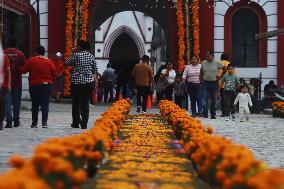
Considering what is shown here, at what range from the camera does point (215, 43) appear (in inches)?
963

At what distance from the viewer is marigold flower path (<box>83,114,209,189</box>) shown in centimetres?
578

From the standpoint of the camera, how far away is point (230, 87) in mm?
18359

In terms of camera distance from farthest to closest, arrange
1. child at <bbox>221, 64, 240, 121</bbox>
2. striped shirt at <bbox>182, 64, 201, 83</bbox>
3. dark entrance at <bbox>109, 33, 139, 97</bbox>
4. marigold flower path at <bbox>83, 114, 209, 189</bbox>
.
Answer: dark entrance at <bbox>109, 33, 139, 97</bbox> → striped shirt at <bbox>182, 64, 201, 83</bbox> → child at <bbox>221, 64, 240, 121</bbox> → marigold flower path at <bbox>83, 114, 209, 189</bbox>

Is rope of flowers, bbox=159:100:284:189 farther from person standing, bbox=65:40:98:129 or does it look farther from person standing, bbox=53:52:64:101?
person standing, bbox=53:52:64:101

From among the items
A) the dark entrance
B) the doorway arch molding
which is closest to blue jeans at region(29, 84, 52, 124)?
the doorway arch molding

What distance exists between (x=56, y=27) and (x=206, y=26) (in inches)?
205

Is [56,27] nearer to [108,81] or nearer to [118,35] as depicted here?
[108,81]

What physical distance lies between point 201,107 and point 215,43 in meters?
6.36

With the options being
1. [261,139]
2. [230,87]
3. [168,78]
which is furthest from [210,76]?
[261,139]

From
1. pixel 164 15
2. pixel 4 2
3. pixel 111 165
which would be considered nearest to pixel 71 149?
pixel 111 165

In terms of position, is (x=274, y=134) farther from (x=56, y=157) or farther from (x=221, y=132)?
(x=56, y=157)

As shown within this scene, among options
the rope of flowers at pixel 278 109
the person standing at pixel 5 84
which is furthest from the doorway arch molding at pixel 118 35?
the person standing at pixel 5 84

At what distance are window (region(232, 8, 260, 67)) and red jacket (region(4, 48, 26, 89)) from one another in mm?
12435

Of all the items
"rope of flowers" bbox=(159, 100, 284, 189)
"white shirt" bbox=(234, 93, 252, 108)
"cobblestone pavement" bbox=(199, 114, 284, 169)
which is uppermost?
"white shirt" bbox=(234, 93, 252, 108)
